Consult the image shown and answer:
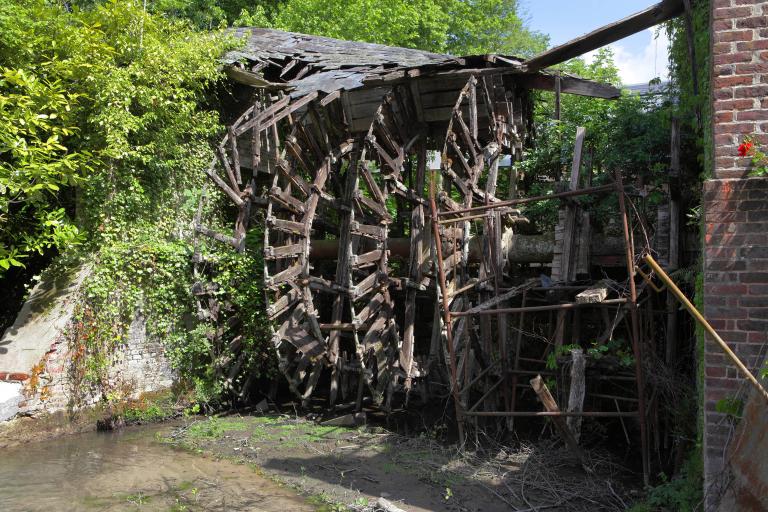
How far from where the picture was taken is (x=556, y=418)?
598cm

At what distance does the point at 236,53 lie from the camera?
11.4 meters

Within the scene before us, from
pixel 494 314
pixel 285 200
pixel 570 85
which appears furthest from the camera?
pixel 570 85

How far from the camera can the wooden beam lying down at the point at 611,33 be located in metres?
7.27

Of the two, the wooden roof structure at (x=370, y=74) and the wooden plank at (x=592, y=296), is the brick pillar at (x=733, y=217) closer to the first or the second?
the wooden plank at (x=592, y=296)

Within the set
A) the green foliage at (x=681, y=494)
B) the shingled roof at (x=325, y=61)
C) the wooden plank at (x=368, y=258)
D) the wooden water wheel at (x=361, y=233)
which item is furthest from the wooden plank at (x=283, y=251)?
the green foliage at (x=681, y=494)

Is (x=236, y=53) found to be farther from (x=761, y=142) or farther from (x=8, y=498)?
(x=761, y=142)

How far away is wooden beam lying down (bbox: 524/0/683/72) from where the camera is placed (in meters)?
7.27

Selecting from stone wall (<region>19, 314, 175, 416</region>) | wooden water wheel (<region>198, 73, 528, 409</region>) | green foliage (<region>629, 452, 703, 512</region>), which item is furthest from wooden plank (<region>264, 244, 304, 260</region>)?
green foliage (<region>629, 452, 703, 512</region>)

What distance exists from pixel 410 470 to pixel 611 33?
6096 mm

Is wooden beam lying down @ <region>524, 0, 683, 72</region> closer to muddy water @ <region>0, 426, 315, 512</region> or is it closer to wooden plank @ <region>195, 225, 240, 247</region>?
wooden plank @ <region>195, 225, 240, 247</region>

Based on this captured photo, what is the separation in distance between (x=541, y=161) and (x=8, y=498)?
8744 mm

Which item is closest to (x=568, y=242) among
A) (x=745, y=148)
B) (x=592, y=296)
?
(x=592, y=296)

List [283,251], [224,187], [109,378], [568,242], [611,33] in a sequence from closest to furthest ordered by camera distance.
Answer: [568,242]
[611,33]
[109,378]
[283,251]
[224,187]

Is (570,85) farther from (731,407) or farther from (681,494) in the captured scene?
(731,407)
